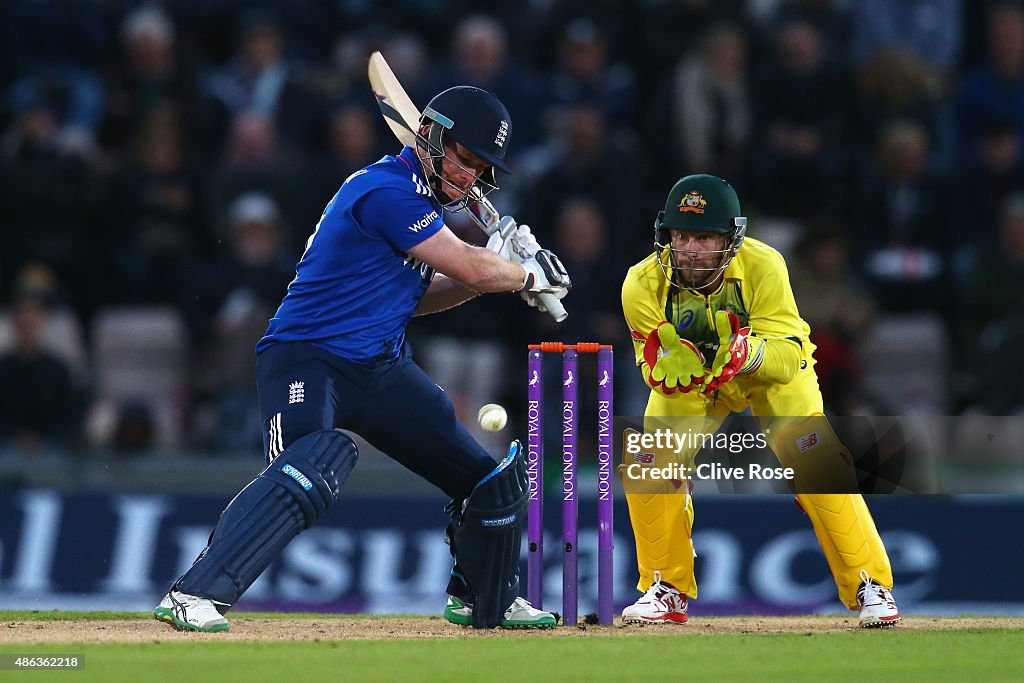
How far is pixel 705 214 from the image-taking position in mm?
7121

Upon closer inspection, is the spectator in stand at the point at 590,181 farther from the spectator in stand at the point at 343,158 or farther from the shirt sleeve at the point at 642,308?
the shirt sleeve at the point at 642,308

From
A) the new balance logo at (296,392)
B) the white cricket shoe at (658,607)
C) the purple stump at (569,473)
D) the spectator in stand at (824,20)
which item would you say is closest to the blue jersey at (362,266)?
the new balance logo at (296,392)

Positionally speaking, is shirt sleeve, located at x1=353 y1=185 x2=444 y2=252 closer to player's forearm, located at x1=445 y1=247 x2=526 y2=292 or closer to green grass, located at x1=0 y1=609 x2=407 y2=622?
player's forearm, located at x1=445 y1=247 x2=526 y2=292

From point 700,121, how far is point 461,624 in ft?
20.0

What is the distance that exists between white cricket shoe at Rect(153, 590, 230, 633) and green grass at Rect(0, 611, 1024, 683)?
0.13 meters

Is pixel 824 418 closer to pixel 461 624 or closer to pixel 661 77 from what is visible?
pixel 461 624

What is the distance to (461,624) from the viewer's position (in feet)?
23.9

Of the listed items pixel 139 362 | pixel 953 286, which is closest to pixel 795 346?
pixel 953 286

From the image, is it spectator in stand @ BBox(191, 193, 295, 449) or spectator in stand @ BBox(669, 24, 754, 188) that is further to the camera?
spectator in stand @ BBox(669, 24, 754, 188)

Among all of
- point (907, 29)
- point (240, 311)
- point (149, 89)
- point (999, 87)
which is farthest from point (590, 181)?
point (149, 89)

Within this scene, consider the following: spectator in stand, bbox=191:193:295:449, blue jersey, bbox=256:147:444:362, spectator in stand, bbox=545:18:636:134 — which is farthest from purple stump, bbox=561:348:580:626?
spectator in stand, bbox=545:18:636:134

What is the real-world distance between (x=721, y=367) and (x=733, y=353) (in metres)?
0.10

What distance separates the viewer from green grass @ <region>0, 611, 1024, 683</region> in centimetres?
547

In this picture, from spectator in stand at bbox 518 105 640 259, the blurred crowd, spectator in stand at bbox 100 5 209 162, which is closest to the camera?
the blurred crowd
